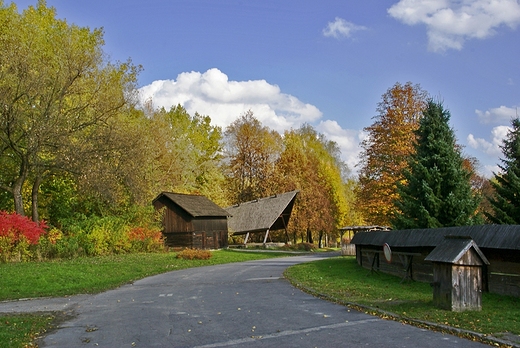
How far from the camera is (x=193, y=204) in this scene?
46656 mm

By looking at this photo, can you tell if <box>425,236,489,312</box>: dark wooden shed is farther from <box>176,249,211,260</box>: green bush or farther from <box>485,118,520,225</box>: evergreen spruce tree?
<box>176,249,211,260</box>: green bush

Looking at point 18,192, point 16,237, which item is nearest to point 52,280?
point 16,237

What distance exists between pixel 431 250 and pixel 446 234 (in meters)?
1.59

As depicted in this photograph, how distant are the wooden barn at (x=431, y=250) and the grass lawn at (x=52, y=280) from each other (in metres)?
10.1

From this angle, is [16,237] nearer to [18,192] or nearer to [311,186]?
[18,192]

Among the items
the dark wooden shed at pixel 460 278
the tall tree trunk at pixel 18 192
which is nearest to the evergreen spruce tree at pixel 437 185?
the dark wooden shed at pixel 460 278

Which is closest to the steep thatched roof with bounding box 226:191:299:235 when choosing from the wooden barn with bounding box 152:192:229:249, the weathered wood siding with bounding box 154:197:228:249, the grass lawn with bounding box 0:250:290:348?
the wooden barn with bounding box 152:192:229:249

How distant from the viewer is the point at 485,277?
14.1m

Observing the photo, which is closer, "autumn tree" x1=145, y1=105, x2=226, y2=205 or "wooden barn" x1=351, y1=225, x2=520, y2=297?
"wooden barn" x1=351, y1=225, x2=520, y2=297

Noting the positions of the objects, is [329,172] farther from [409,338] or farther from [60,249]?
[409,338]

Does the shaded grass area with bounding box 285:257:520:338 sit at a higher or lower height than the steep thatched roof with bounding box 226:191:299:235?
lower

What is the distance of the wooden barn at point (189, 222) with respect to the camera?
45.3 meters

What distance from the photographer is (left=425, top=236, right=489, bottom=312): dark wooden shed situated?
11000mm

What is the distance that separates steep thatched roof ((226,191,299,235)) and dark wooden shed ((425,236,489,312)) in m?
39.3
